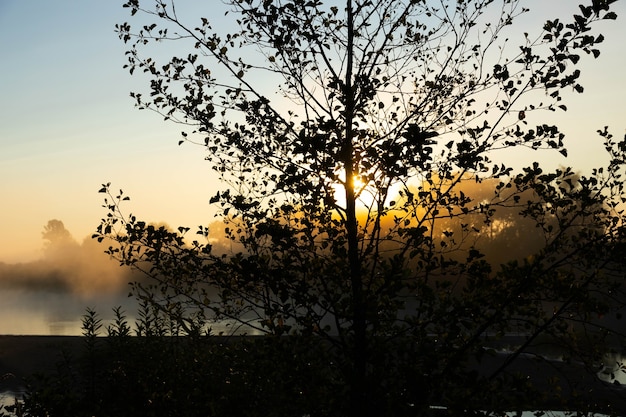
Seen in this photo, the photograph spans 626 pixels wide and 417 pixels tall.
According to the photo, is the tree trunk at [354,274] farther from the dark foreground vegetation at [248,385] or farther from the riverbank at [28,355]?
the riverbank at [28,355]

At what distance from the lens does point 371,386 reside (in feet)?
19.1

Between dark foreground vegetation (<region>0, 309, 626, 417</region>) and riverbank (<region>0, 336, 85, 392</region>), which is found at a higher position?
riverbank (<region>0, 336, 85, 392</region>)

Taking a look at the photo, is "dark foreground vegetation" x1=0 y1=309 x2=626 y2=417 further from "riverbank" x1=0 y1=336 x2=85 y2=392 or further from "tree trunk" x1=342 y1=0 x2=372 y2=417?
"riverbank" x1=0 y1=336 x2=85 y2=392

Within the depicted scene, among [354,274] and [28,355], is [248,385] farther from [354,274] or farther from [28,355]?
[28,355]

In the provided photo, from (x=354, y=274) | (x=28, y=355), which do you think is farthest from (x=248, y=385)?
(x=28, y=355)

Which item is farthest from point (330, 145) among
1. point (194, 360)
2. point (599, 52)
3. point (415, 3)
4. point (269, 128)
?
point (194, 360)

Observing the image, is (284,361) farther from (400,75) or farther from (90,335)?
(90,335)

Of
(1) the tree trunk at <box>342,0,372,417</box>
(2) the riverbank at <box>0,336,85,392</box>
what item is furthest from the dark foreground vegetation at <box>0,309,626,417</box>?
(2) the riverbank at <box>0,336,85,392</box>

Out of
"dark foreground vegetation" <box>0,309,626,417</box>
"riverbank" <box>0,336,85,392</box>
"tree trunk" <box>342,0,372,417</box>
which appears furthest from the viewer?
"riverbank" <box>0,336,85,392</box>

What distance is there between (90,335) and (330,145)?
5.70 meters

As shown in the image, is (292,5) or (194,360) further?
(194,360)

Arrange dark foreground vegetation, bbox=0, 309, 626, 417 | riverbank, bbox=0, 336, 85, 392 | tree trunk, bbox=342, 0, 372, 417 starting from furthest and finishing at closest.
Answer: riverbank, bbox=0, 336, 85, 392, tree trunk, bbox=342, 0, 372, 417, dark foreground vegetation, bbox=0, 309, 626, 417

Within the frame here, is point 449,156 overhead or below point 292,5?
below

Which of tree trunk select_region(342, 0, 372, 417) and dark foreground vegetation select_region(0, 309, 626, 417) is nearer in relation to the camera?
dark foreground vegetation select_region(0, 309, 626, 417)
